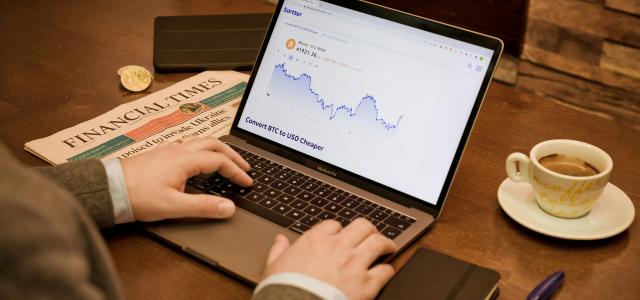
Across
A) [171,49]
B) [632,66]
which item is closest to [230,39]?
[171,49]

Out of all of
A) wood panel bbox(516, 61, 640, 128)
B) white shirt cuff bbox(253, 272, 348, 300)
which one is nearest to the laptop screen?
white shirt cuff bbox(253, 272, 348, 300)

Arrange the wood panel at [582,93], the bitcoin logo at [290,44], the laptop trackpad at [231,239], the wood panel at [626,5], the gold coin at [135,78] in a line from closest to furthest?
the laptop trackpad at [231,239] < the bitcoin logo at [290,44] < the gold coin at [135,78] < the wood panel at [626,5] < the wood panel at [582,93]

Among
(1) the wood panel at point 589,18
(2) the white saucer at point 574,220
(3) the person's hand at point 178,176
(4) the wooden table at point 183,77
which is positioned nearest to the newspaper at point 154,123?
(4) the wooden table at point 183,77

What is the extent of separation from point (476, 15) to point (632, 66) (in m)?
0.47

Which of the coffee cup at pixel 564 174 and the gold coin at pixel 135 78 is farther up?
the coffee cup at pixel 564 174

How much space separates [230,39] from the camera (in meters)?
1.47

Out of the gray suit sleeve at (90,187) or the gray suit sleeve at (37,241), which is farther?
the gray suit sleeve at (90,187)

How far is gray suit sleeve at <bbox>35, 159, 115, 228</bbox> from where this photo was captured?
920 mm

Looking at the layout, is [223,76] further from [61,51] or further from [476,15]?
[476,15]

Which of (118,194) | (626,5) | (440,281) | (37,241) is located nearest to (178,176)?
(118,194)

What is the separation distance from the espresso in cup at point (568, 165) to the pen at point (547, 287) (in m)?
0.16

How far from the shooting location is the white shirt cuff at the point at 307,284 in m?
0.77

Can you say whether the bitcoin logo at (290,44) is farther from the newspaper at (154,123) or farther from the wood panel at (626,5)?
the wood panel at (626,5)

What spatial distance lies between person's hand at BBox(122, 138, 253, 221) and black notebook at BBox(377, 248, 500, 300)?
0.25 metres
